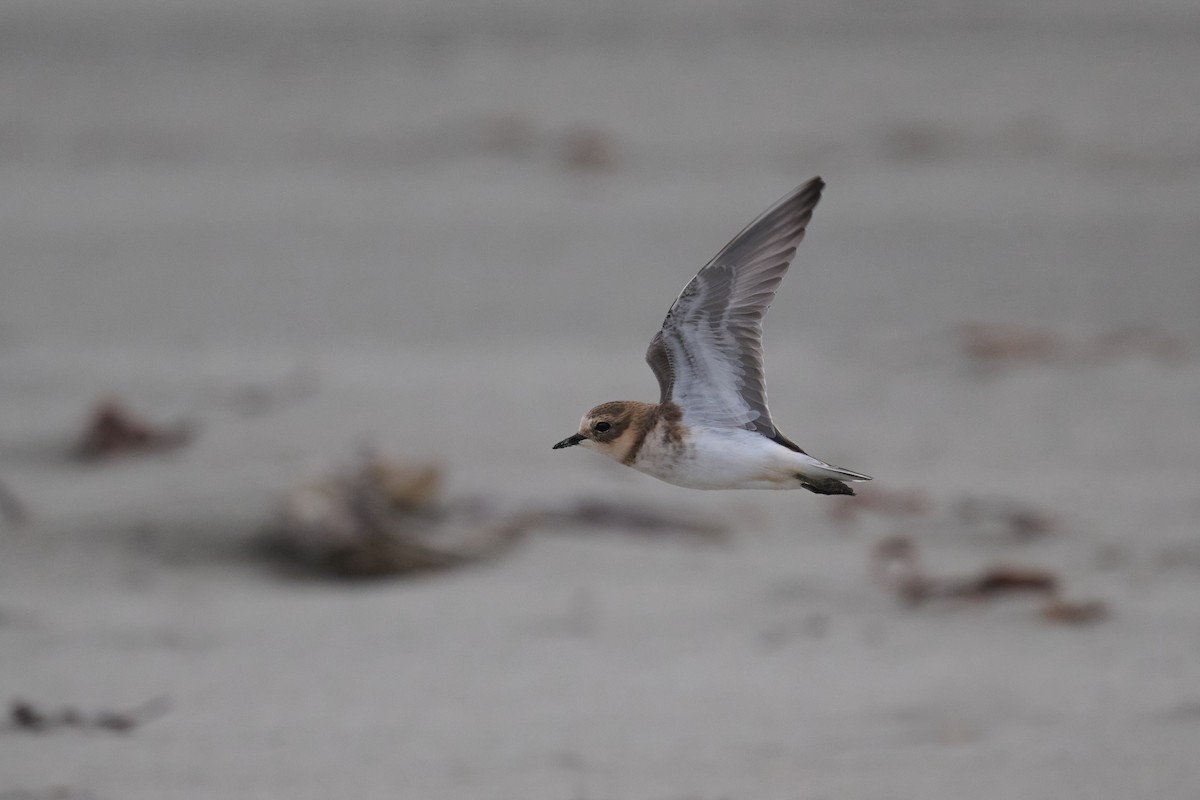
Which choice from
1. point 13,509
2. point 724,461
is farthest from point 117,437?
point 724,461

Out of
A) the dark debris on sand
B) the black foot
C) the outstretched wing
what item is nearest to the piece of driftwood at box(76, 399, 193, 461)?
the dark debris on sand

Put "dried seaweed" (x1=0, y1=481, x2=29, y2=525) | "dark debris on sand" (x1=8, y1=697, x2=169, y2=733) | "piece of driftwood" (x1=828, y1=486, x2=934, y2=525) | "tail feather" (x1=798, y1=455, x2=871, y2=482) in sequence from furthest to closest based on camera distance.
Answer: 1. "piece of driftwood" (x1=828, y1=486, x2=934, y2=525)
2. "dried seaweed" (x1=0, y1=481, x2=29, y2=525)
3. "dark debris on sand" (x1=8, y1=697, x2=169, y2=733)
4. "tail feather" (x1=798, y1=455, x2=871, y2=482)

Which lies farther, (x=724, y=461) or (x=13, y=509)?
(x=13, y=509)

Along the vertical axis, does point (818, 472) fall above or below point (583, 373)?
below

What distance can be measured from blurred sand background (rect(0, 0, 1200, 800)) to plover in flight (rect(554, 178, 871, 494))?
1.32 m

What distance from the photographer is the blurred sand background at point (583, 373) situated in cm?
578

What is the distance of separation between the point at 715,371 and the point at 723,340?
85 mm

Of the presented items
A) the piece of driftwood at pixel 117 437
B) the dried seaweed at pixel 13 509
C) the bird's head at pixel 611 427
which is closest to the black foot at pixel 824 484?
the bird's head at pixel 611 427

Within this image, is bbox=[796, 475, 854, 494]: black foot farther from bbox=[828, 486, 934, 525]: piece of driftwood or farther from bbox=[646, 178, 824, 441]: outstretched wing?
bbox=[828, 486, 934, 525]: piece of driftwood

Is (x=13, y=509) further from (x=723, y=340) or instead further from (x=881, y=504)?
(x=723, y=340)

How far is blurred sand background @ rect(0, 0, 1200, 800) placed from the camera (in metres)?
5.78

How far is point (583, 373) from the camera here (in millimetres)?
9266

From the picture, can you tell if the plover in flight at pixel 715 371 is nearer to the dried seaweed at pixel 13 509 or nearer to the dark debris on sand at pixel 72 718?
the dark debris on sand at pixel 72 718

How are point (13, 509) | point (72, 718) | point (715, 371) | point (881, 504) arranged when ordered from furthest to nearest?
point (881, 504) → point (13, 509) → point (72, 718) → point (715, 371)
